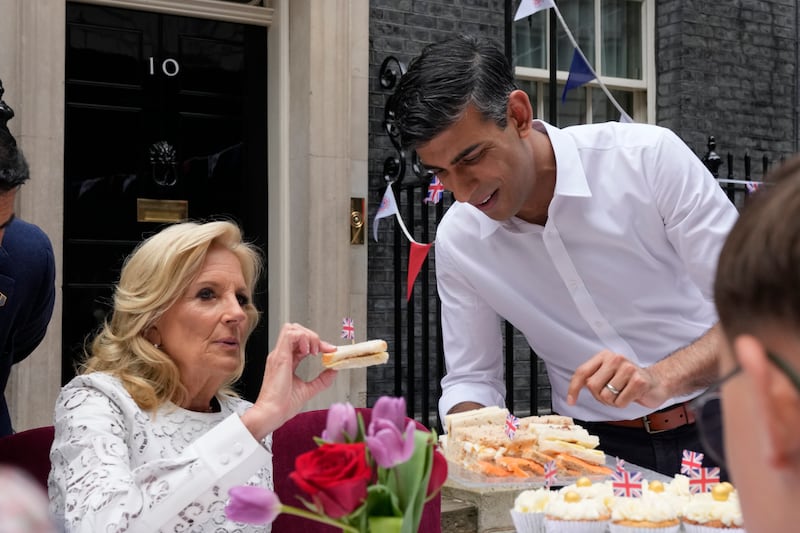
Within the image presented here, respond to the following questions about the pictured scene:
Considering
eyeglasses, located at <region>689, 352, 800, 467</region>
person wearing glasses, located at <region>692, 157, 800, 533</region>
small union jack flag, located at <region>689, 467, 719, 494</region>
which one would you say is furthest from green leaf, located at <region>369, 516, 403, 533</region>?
small union jack flag, located at <region>689, 467, 719, 494</region>

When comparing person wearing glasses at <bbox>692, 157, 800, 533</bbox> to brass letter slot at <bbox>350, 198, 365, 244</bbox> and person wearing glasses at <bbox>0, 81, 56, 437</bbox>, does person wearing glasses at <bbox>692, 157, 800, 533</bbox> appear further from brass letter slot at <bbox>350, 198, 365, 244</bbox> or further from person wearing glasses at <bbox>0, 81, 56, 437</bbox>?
brass letter slot at <bbox>350, 198, 365, 244</bbox>

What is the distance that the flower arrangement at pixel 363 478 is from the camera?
1228mm

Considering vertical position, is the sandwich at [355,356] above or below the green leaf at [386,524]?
above

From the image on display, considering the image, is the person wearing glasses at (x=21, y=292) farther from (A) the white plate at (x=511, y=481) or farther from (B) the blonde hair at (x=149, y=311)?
(A) the white plate at (x=511, y=481)

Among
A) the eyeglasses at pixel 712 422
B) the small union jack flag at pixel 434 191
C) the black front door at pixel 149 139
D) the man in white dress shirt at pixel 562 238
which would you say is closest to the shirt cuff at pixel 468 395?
the man in white dress shirt at pixel 562 238

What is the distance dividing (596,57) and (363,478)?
6936 millimetres

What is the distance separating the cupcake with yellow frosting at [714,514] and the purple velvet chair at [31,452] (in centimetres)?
176

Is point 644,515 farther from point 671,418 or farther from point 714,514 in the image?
point 671,418

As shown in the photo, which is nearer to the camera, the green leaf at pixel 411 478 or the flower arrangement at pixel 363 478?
the flower arrangement at pixel 363 478

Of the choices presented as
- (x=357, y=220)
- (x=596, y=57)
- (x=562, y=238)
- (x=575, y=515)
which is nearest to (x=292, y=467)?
(x=562, y=238)

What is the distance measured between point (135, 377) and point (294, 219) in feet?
11.8

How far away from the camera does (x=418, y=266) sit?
19.4ft

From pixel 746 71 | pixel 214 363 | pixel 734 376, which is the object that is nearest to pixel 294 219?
pixel 214 363

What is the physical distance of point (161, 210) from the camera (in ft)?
20.0
